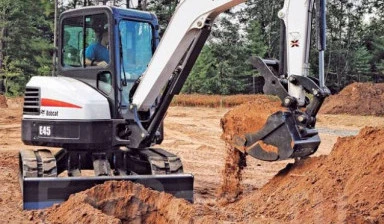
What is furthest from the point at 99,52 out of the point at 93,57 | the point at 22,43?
the point at 22,43

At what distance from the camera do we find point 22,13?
1544 inches

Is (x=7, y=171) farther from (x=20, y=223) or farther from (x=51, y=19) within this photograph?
(x=51, y=19)

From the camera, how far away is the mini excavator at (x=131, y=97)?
6.66 m

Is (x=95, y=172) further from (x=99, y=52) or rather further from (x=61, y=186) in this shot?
(x=99, y=52)

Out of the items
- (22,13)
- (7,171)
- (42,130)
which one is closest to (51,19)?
(22,13)

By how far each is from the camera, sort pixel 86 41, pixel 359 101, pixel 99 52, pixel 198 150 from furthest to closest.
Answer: pixel 359 101, pixel 198 150, pixel 86 41, pixel 99 52

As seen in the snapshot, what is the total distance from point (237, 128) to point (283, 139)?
3.01 feet

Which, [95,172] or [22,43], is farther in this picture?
[22,43]

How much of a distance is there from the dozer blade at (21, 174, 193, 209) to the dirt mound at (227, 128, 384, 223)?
0.85 meters

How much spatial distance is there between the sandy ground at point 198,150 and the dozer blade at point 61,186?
238 mm

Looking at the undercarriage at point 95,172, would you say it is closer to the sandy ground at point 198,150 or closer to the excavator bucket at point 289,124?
the sandy ground at point 198,150

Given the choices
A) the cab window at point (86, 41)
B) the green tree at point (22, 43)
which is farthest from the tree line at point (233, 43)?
the cab window at point (86, 41)

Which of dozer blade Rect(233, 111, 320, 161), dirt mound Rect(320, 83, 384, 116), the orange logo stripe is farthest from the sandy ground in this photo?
dozer blade Rect(233, 111, 320, 161)

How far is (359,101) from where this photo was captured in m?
27.7
